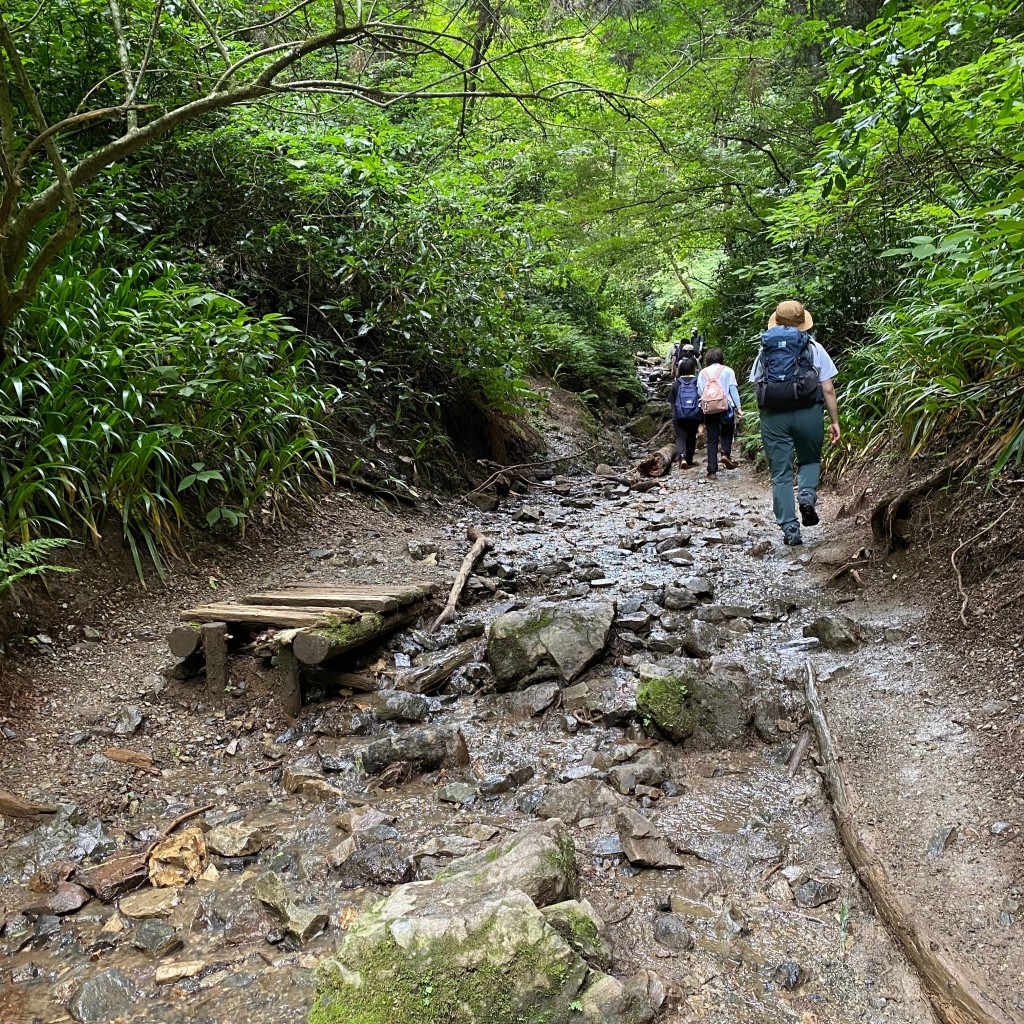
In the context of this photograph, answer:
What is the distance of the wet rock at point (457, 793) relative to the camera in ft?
11.0

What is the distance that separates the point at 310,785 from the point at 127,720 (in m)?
1.23

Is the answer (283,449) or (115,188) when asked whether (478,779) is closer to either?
(283,449)

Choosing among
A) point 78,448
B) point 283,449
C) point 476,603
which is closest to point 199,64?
point 283,449

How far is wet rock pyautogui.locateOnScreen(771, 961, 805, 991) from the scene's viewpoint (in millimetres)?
2186

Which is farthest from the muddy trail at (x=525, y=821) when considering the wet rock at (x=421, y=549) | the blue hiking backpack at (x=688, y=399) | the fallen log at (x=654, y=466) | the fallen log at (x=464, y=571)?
the fallen log at (x=654, y=466)

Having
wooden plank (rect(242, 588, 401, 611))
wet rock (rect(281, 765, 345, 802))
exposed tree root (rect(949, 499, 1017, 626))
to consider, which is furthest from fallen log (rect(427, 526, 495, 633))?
exposed tree root (rect(949, 499, 1017, 626))

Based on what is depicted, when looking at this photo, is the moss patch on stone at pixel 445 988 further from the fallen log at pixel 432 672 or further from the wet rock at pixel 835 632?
the wet rock at pixel 835 632

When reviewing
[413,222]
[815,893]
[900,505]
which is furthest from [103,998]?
[413,222]

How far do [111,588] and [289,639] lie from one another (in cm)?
158

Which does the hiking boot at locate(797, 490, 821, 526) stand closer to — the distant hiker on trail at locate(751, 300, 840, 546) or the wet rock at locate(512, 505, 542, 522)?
the distant hiker on trail at locate(751, 300, 840, 546)

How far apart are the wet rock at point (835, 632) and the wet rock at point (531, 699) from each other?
1.77 metres

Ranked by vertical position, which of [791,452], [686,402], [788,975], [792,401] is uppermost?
[792,401]

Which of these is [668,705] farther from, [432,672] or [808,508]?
[808,508]

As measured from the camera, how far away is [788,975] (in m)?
2.22
